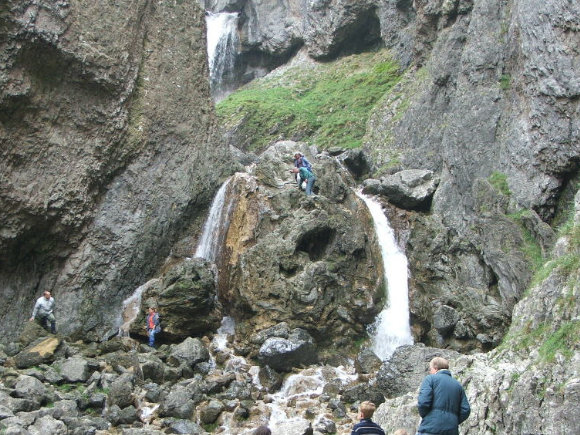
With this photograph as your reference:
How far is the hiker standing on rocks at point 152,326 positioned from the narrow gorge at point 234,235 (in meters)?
0.30

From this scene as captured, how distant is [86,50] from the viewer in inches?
906

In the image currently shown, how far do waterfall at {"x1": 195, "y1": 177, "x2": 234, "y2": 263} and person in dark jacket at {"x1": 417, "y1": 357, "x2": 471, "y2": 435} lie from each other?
17549 mm

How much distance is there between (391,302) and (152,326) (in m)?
9.13

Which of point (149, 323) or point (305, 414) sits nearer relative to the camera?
point (305, 414)

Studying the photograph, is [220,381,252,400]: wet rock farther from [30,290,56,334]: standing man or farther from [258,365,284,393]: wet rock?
[30,290,56,334]: standing man

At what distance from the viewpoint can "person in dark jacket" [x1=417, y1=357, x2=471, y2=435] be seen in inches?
297

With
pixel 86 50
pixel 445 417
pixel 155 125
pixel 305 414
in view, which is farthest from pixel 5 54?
pixel 445 417

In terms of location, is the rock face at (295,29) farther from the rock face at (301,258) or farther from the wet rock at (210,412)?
the wet rock at (210,412)

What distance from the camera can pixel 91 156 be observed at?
914 inches

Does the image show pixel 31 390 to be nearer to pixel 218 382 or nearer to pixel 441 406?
pixel 218 382

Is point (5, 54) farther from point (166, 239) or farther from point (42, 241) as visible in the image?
point (166, 239)

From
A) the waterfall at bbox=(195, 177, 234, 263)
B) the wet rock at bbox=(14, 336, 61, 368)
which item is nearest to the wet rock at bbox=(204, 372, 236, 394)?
the wet rock at bbox=(14, 336, 61, 368)

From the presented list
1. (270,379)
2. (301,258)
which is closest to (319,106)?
(301,258)

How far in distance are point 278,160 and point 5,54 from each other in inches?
470
